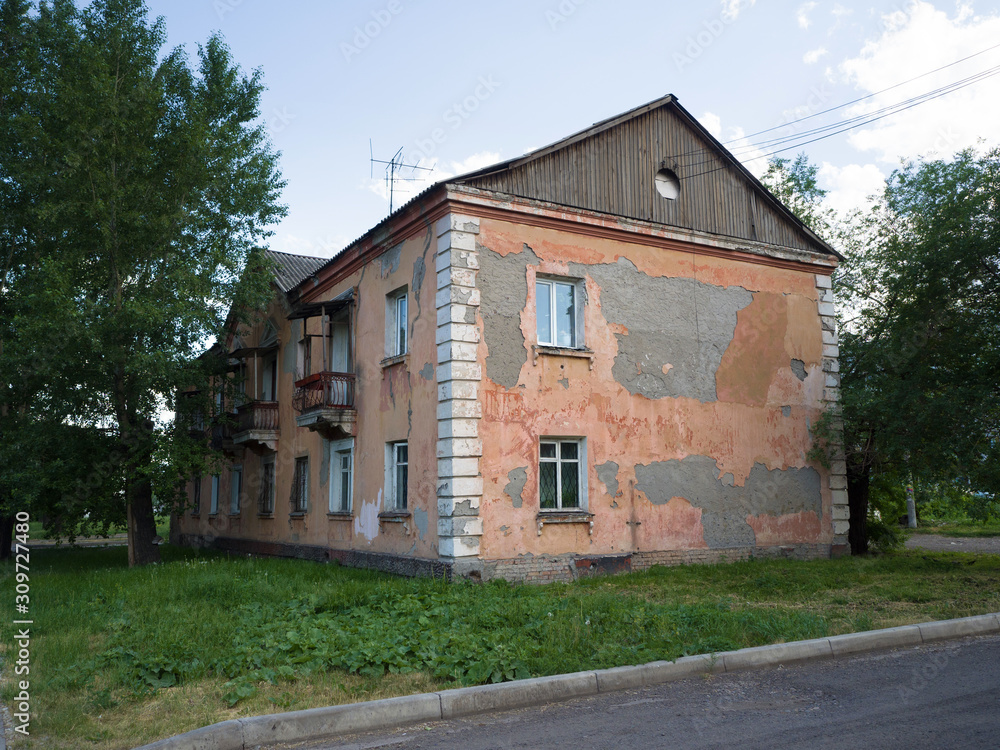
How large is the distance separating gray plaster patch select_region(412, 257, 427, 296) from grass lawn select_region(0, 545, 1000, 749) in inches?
199

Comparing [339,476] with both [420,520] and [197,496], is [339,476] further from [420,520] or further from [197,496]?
[197,496]

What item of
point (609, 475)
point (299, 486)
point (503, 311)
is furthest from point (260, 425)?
point (609, 475)

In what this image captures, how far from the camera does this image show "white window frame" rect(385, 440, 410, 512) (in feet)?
45.6

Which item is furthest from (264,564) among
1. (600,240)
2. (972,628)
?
(972,628)

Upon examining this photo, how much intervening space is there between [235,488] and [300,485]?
5688 millimetres

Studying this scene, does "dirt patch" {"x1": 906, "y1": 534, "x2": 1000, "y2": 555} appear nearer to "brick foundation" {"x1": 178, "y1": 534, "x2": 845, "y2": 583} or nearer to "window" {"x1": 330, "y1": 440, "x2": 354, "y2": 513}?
"brick foundation" {"x1": 178, "y1": 534, "x2": 845, "y2": 583}

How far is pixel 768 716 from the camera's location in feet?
17.5

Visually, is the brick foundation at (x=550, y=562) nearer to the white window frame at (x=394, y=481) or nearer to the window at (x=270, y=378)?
the white window frame at (x=394, y=481)

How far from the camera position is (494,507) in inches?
484

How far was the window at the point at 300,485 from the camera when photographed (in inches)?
700

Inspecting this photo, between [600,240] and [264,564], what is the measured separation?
897cm

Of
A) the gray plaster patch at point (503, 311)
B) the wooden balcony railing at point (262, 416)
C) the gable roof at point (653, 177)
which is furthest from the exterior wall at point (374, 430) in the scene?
the gable roof at point (653, 177)

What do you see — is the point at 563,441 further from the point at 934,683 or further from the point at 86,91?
the point at 86,91

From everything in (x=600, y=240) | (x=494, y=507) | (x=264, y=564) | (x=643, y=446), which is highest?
(x=600, y=240)
